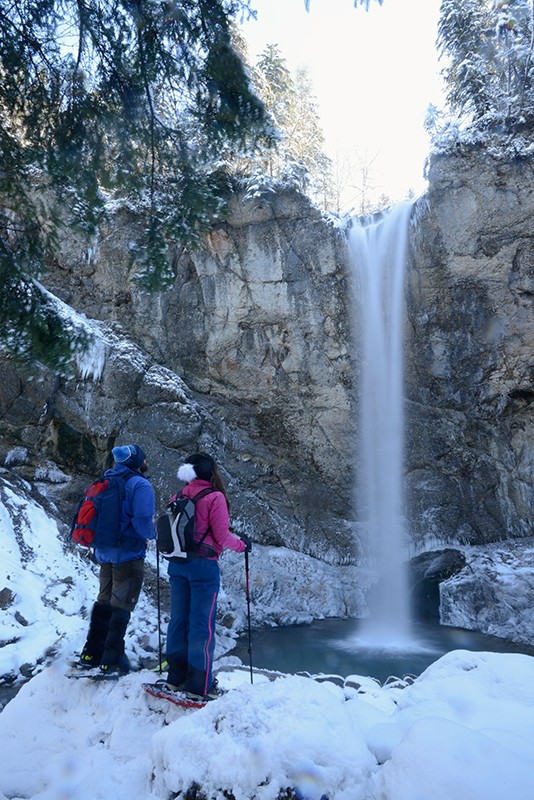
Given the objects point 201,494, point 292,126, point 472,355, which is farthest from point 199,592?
point 292,126

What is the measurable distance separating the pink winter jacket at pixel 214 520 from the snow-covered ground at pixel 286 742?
0.97m

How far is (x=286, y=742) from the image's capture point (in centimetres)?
226

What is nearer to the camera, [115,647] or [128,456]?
[115,647]

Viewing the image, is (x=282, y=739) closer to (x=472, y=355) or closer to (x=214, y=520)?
(x=214, y=520)

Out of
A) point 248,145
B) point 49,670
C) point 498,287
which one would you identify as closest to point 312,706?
point 49,670

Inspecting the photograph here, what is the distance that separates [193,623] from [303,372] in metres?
9.03

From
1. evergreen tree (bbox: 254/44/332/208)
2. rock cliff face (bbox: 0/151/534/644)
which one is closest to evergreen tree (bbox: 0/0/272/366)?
evergreen tree (bbox: 254/44/332/208)

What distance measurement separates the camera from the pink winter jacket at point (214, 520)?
3.56 meters

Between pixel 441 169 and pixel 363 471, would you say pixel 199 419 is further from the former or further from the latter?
pixel 441 169

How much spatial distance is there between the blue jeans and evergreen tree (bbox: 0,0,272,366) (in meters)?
1.78

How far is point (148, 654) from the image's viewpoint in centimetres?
770

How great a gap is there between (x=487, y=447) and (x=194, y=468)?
9.68m

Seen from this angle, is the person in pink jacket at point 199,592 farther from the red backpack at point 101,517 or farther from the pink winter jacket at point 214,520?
the red backpack at point 101,517

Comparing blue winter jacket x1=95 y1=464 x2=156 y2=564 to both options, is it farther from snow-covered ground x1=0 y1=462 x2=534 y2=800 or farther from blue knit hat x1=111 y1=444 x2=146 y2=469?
snow-covered ground x1=0 y1=462 x2=534 y2=800
